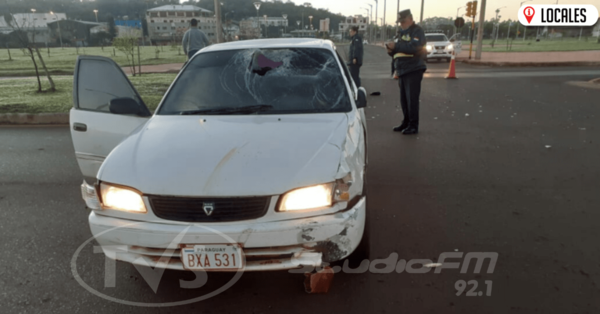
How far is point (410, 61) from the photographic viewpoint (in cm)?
646

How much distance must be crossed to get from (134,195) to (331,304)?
1.31 metres

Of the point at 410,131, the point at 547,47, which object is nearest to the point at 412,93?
the point at 410,131

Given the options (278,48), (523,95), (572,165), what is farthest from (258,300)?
(523,95)

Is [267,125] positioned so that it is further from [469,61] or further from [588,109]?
[469,61]

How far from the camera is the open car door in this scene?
10.5 feet

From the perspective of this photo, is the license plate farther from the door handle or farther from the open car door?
the door handle

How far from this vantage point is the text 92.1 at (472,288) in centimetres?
250

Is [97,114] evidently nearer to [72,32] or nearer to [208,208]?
[208,208]

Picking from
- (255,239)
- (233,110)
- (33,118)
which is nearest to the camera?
(255,239)

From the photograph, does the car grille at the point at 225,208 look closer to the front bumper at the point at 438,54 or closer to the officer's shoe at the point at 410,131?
the officer's shoe at the point at 410,131

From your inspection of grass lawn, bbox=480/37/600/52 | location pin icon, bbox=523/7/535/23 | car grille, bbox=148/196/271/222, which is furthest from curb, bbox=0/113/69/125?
grass lawn, bbox=480/37/600/52

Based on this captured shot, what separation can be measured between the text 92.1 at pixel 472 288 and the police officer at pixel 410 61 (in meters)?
4.20

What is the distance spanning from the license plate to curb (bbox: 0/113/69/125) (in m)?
6.98

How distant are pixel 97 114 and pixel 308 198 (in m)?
2.03
